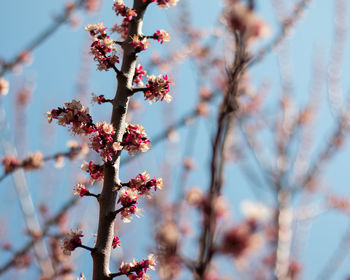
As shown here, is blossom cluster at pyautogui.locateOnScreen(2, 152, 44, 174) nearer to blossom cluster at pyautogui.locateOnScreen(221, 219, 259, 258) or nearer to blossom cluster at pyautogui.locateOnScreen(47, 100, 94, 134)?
blossom cluster at pyautogui.locateOnScreen(47, 100, 94, 134)

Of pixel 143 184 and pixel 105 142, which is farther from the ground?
pixel 105 142

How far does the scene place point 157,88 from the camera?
259 centimetres

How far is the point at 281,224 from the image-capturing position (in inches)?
103

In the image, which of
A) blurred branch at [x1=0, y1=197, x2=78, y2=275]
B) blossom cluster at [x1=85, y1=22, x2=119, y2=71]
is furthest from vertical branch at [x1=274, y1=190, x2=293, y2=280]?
blurred branch at [x1=0, y1=197, x2=78, y2=275]

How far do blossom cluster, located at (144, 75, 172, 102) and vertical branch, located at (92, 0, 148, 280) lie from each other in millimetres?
143

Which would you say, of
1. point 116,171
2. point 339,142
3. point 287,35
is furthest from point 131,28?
point 339,142

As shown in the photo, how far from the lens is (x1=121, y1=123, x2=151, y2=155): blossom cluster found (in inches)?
96.0

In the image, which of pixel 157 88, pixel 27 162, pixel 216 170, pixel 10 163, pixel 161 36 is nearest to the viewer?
pixel 216 170

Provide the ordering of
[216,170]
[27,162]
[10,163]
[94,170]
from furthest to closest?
1. [27,162]
2. [10,163]
3. [94,170]
4. [216,170]

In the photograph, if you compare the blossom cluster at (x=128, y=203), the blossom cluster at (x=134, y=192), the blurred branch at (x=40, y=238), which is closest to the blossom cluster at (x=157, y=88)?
the blossom cluster at (x=134, y=192)

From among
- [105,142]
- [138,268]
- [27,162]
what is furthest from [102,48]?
[27,162]

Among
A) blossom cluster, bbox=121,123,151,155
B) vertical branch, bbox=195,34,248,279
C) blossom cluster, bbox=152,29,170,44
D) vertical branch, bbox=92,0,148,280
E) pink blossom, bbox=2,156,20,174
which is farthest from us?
pink blossom, bbox=2,156,20,174

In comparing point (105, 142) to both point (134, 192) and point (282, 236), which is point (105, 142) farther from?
point (282, 236)

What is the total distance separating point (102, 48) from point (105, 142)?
2.44ft
